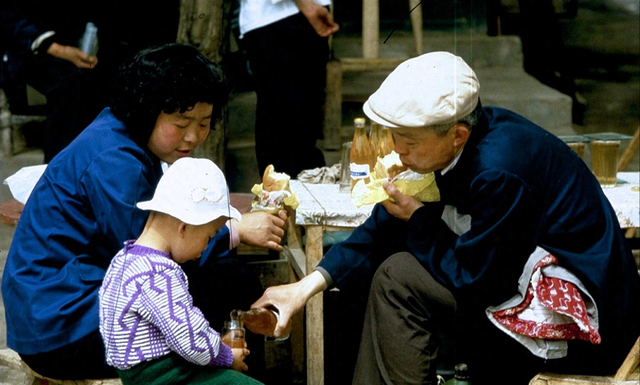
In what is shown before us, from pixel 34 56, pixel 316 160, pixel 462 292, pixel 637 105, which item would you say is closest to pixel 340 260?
pixel 462 292

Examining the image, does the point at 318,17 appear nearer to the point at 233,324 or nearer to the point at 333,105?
the point at 333,105

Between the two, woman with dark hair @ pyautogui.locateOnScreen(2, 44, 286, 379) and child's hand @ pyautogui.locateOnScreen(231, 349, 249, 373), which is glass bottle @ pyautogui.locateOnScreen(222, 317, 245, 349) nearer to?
child's hand @ pyautogui.locateOnScreen(231, 349, 249, 373)

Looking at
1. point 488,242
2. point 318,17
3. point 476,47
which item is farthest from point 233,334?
point 476,47

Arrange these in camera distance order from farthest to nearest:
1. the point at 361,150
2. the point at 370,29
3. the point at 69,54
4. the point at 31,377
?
the point at 370,29 → the point at 69,54 → the point at 361,150 → the point at 31,377

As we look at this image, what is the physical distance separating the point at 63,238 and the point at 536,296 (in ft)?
4.47

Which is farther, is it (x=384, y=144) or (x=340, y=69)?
(x=340, y=69)

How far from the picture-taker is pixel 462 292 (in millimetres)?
2584

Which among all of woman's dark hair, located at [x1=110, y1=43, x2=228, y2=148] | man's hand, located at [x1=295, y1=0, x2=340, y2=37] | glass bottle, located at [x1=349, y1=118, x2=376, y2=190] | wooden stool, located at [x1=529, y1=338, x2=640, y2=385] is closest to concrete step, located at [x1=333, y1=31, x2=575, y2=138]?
man's hand, located at [x1=295, y1=0, x2=340, y2=37]

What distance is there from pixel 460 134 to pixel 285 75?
5.54 feet

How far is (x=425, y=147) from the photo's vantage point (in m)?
2.62

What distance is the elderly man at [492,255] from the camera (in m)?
2.49

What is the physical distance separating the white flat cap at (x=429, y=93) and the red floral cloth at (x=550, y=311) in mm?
496

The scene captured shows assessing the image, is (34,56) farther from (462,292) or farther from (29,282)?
(462,292)

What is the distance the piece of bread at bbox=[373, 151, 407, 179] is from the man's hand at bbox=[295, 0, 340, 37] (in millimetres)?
885
